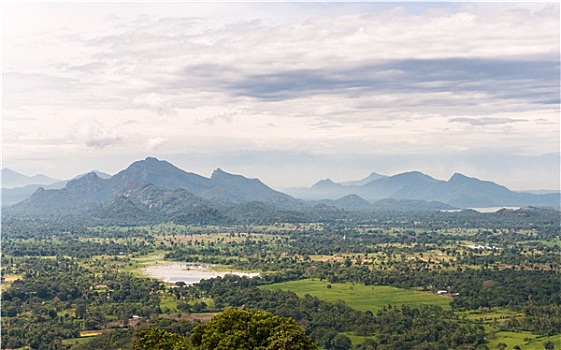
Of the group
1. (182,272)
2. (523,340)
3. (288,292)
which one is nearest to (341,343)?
(523,340)

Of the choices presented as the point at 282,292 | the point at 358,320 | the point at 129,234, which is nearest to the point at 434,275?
the point at 282,292

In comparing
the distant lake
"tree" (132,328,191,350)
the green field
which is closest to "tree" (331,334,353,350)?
the green field

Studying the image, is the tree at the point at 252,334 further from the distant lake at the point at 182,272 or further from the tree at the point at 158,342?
the distant lake at the point at 182,272

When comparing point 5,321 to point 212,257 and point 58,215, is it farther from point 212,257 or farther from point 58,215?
point 58,215

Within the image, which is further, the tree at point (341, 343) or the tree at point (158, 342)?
the tree at point (341, 343)

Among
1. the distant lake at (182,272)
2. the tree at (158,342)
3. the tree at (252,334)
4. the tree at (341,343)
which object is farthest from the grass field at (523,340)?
the distant lake at (182,272)

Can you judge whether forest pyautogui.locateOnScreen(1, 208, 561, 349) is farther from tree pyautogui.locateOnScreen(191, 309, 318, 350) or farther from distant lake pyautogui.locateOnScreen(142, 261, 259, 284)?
distant lake pyautogui.locateOnScreen(142, 261, 259, 284)
